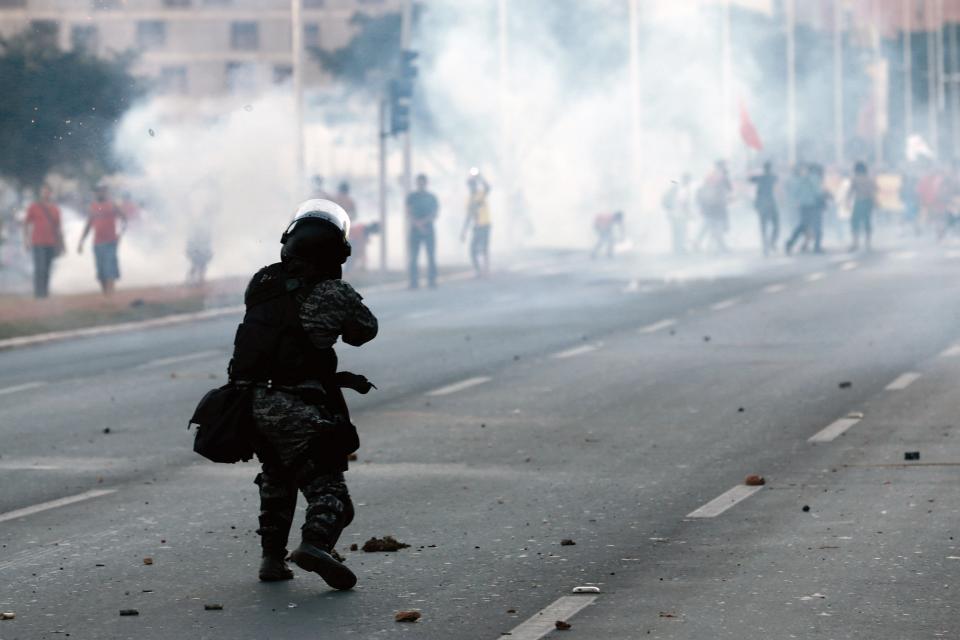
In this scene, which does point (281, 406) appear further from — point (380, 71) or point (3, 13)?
point (3, 13)

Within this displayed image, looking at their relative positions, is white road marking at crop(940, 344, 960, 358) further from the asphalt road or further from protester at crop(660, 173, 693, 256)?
protester at crop(660, 173, 693, 256)

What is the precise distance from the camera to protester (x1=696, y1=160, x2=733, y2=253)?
41.7 metres

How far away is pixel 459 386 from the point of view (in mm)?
16094

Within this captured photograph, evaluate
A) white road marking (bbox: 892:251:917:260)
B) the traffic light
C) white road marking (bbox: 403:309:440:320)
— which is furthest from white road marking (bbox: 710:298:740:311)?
white road marking (bbox: 892:251:917:260)

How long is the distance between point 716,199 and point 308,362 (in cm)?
3494

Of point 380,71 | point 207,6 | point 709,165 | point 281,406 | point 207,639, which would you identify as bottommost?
point 207,639

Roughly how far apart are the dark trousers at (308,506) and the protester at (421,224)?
25203 millimetres

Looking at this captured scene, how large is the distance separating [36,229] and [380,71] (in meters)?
57.6

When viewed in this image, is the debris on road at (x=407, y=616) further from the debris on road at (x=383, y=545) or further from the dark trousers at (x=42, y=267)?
the dark trousers at (x=42, y=267)

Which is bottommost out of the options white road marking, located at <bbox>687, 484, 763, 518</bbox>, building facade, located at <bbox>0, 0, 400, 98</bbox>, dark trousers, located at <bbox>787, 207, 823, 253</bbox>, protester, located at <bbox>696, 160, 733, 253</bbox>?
white road marking, located at <bbox>687, 484, 763, 518</bbox>

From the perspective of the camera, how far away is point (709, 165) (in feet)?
214

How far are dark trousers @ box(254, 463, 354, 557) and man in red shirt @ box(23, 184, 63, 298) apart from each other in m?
22.4

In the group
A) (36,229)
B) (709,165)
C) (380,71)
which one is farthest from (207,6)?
(36,229)

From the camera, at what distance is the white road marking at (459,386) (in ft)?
51.2
